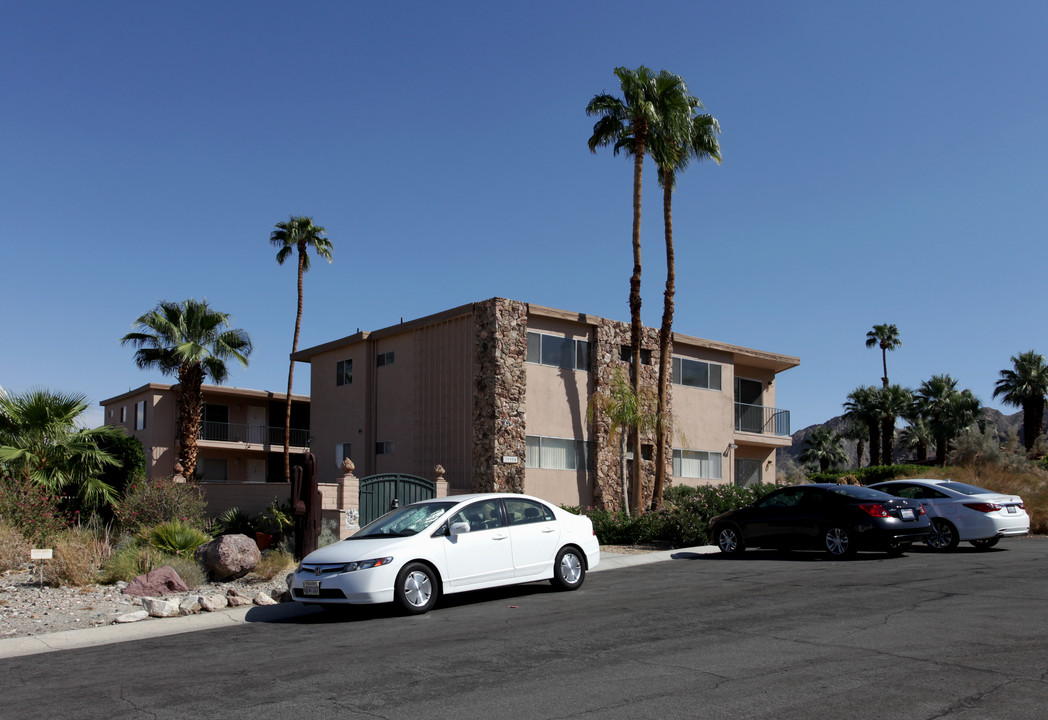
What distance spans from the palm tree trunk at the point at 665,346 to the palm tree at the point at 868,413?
1263 inches

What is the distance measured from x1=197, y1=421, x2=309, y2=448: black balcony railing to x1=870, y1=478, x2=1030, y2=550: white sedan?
3023cm

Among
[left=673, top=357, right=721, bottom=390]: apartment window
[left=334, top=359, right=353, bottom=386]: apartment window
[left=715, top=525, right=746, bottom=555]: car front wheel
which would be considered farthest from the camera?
[left=673, top=357, right=721, bottom=390]: apartment window

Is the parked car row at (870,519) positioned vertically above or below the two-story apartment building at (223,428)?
below

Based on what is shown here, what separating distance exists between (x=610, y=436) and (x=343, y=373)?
9410 mm

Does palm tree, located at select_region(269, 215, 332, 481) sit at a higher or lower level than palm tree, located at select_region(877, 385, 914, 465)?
higher

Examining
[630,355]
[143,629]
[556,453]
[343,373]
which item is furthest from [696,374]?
[143,629]

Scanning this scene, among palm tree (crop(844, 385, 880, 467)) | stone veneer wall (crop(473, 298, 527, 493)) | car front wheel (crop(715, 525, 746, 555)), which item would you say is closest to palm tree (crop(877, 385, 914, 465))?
palm tree (crop(844, 385, 880, 467))

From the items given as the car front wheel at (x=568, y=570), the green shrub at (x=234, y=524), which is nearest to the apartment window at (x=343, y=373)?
the green shrub at (x=234, y=524)

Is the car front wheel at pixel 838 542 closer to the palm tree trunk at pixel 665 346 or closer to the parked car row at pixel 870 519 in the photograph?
the parked car row at pixel 870 519

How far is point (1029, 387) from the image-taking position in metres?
51.7

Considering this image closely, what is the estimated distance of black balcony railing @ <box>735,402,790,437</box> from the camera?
3347 centimetres

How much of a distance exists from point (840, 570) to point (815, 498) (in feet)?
8.82

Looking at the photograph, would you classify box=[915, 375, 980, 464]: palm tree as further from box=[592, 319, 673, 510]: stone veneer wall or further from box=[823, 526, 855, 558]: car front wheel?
box=[823, 526, 855, 558]: car front wheel

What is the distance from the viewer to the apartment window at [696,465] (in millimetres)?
30453
